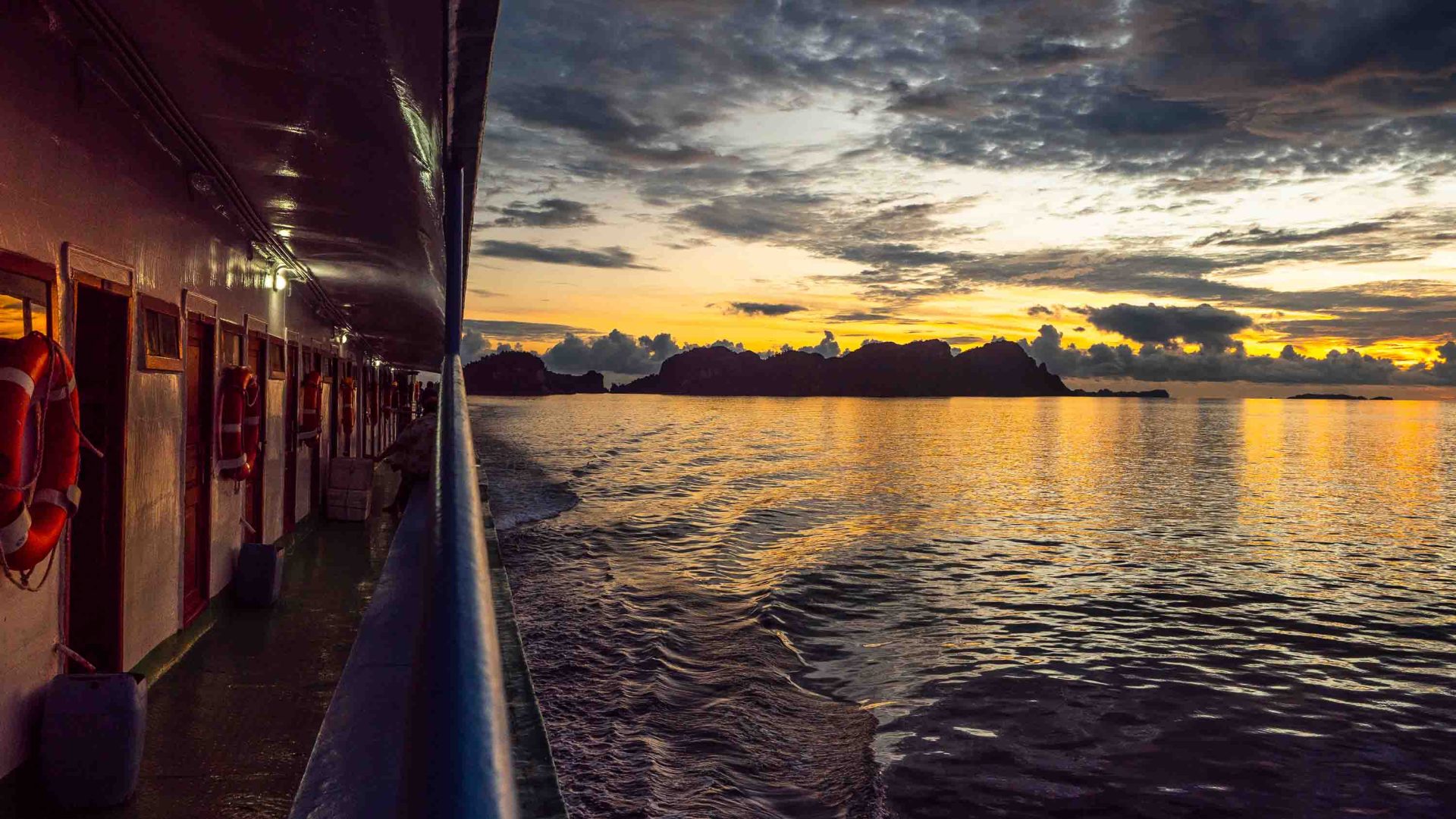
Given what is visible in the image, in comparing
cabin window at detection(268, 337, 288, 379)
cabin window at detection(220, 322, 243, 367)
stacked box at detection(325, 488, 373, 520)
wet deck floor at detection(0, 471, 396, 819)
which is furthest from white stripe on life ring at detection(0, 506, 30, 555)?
stacked box at detection(325, 488, 373, 520)

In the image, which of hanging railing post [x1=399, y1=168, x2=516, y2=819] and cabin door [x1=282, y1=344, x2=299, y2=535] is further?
cabin door [x1=282, y1=344, x2=299, y2=535]

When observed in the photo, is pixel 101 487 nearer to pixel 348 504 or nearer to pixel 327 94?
pixel 327 94

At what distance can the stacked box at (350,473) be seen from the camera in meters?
12.5

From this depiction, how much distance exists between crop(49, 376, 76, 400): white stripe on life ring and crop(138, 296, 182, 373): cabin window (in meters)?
1.61

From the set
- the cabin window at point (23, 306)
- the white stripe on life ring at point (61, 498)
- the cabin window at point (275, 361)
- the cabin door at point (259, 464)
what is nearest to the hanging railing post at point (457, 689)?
the cabin window at point (23, 306)

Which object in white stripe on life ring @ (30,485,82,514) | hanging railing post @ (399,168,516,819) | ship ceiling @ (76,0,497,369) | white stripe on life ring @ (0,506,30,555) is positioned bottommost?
white stripe on life ring @ (0,506,30,555)

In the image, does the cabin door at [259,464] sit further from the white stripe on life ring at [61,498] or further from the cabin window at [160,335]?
the white stripe on life ring at [61,498]

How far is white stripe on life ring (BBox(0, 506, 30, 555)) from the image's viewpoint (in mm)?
3568

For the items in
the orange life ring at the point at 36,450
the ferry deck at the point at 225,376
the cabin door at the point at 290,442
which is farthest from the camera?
the cabin door at the point at 290,442

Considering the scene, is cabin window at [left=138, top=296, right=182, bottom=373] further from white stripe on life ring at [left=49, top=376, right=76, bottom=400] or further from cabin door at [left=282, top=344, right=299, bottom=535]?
cabin door at [left=282, top=344, right=299, bottom=535]

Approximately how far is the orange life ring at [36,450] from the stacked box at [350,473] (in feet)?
27.9

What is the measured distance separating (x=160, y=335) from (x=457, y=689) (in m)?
6.25

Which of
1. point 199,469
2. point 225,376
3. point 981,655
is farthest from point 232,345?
point 981,655

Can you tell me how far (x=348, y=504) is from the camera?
12.7 metres
